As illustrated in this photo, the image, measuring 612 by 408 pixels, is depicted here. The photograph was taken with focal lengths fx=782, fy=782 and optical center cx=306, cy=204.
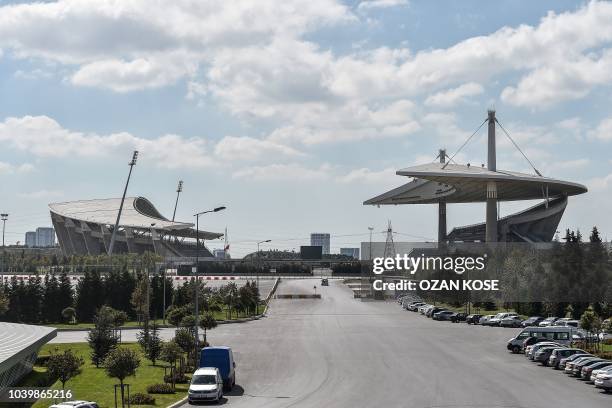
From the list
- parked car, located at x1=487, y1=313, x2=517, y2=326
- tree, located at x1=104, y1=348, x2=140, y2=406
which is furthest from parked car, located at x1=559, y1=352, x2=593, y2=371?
parked car, located at x1=487, y1=313, x2=517, y2=326

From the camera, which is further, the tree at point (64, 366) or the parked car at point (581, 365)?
the parked car at point (581, 365)

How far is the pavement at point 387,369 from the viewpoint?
30.2m

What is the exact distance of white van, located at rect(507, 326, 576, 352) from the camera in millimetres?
47750

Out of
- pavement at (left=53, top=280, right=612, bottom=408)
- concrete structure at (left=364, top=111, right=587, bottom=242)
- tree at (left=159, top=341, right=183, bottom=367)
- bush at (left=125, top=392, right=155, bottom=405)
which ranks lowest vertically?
bush at (left=125, top=392, right=155, bottom=405)

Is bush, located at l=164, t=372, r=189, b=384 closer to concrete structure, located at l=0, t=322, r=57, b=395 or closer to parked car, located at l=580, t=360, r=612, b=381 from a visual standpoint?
concrete structure, located at l=0, t=322, r=57, b=395

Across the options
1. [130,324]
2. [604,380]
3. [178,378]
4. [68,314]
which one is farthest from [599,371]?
[68,314]

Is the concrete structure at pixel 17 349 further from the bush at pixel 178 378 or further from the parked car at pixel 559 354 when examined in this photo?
the parked car at pixel 559 354

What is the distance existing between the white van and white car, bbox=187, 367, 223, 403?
22.6 metres

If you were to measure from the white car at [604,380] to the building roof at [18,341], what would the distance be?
23.8 meters

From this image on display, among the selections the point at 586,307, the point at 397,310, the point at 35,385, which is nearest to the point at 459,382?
the point at 35,385

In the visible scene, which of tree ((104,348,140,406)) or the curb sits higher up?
tree ((104,348,140,406))

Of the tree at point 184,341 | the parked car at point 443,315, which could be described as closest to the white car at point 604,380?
the tree at point 184,341

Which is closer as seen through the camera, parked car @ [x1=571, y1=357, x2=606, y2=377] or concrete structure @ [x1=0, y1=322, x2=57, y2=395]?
concrete structure @ [x1=0, y1=322, x2=57, y2=395]

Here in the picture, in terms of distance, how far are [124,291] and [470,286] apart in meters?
37.4
